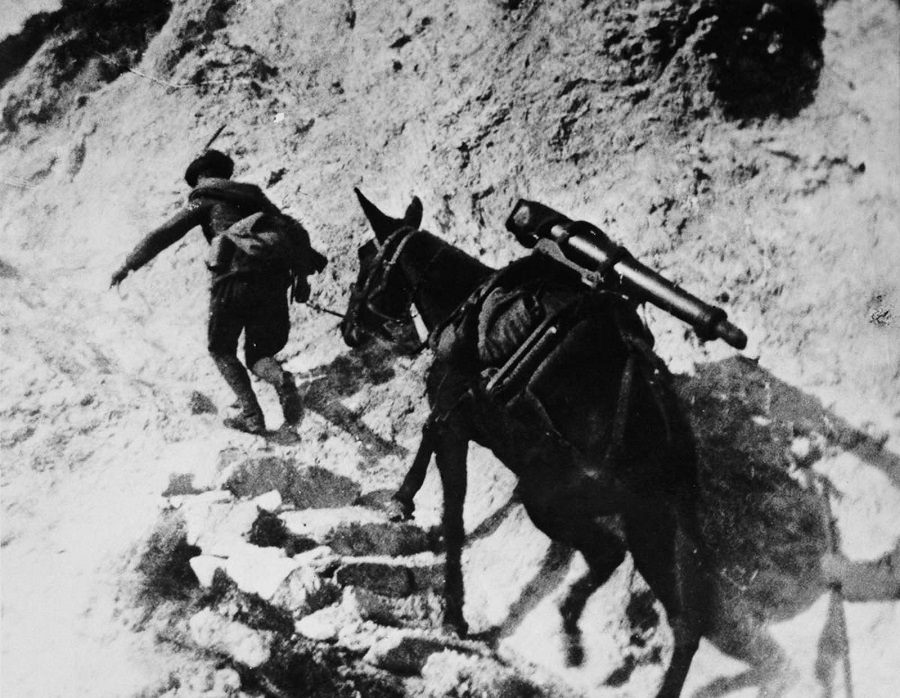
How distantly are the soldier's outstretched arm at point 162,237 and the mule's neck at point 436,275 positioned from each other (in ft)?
4.87

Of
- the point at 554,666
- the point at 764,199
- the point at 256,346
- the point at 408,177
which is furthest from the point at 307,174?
the point at 554,666

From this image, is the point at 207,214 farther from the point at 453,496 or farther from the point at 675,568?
the point at 675,568

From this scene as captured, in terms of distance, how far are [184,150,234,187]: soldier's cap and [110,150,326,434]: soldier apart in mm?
124

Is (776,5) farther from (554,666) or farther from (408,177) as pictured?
(554,666)

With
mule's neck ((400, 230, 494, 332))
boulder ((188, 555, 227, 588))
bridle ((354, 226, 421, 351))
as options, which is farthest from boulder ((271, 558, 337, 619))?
mule's neck ((400, 230, 494, 332))

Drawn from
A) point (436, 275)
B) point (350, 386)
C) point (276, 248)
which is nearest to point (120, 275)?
point (276, 248)

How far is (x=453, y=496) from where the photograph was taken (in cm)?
326

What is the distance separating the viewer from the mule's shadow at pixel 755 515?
276 cm

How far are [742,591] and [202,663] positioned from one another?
242 cm

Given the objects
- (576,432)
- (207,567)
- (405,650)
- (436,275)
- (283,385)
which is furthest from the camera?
(283,385)

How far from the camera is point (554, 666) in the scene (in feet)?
9.85

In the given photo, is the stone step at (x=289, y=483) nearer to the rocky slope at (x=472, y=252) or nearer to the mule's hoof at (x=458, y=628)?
→ the rocky slope at (x=472, y=252)

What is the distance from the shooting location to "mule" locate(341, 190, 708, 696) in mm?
2811

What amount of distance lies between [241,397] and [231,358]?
24 cm
